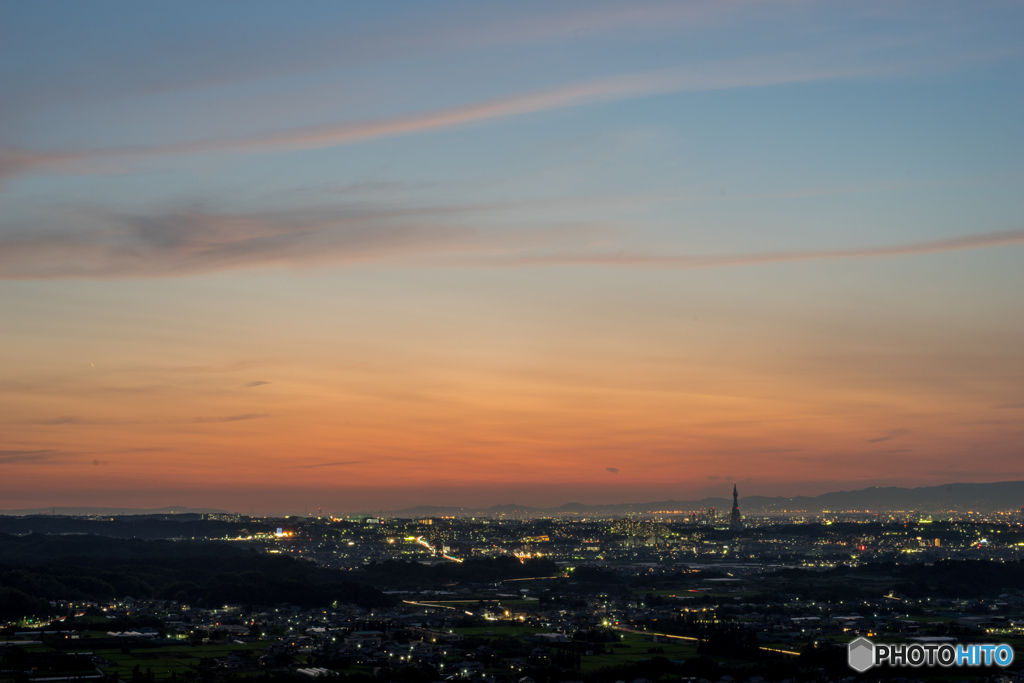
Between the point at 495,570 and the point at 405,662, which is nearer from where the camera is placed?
the point at 405,662

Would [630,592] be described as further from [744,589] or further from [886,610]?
[886,610]

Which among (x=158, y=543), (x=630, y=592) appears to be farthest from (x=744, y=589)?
(x=158, y=543)

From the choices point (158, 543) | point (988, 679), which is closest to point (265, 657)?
point (988, 679)

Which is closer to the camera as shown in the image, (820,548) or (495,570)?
(495,570)

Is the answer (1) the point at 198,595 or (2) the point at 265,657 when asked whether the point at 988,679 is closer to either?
(2) the point at 265,657

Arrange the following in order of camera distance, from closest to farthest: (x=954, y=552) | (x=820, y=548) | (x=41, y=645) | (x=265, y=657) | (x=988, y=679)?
(x=988, y=679)
(x=265, y=657)
(x=41, y=645)
(x=954, y=552)
(x=820, y=548)

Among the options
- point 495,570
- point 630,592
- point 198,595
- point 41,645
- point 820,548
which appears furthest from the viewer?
point 820,548
